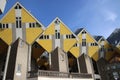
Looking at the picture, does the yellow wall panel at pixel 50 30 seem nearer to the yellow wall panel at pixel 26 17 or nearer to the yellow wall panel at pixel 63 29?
the yellow wall panel at pixel 63 29

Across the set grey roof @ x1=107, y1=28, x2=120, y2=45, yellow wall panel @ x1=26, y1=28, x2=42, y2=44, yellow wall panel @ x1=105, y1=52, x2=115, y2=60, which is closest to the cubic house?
yellow wall panel @ x1=26, y1=28, x2=42, y2=44

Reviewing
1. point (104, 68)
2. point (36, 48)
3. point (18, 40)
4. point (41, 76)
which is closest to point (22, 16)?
point (18, 40)

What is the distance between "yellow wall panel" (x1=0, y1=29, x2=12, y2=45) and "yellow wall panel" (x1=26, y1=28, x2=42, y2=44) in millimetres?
3470

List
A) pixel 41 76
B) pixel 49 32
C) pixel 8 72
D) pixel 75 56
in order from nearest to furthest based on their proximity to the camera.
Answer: pixel 41 76, pixel 8 72, pixel 49 32, pixel 75 56

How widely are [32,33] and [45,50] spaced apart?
752 centimetres

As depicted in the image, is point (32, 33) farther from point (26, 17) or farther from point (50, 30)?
point (50, 30)

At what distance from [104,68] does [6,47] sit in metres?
34.1

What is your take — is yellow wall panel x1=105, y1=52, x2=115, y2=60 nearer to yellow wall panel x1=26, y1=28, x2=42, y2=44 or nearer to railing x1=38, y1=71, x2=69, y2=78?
yellow wall panel x1=26, y1=28, x2=42, y2=44

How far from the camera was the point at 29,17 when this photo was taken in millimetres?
62125

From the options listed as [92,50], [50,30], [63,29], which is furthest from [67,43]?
[92,50]

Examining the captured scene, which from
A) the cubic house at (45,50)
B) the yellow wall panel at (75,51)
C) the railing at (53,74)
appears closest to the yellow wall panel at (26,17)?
the cubic house at (45,50)

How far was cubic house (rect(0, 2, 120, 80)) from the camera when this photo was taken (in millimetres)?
57125

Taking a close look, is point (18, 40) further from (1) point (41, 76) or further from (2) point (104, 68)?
(2) point (104, 68)

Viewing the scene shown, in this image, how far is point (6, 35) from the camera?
60.6 m
